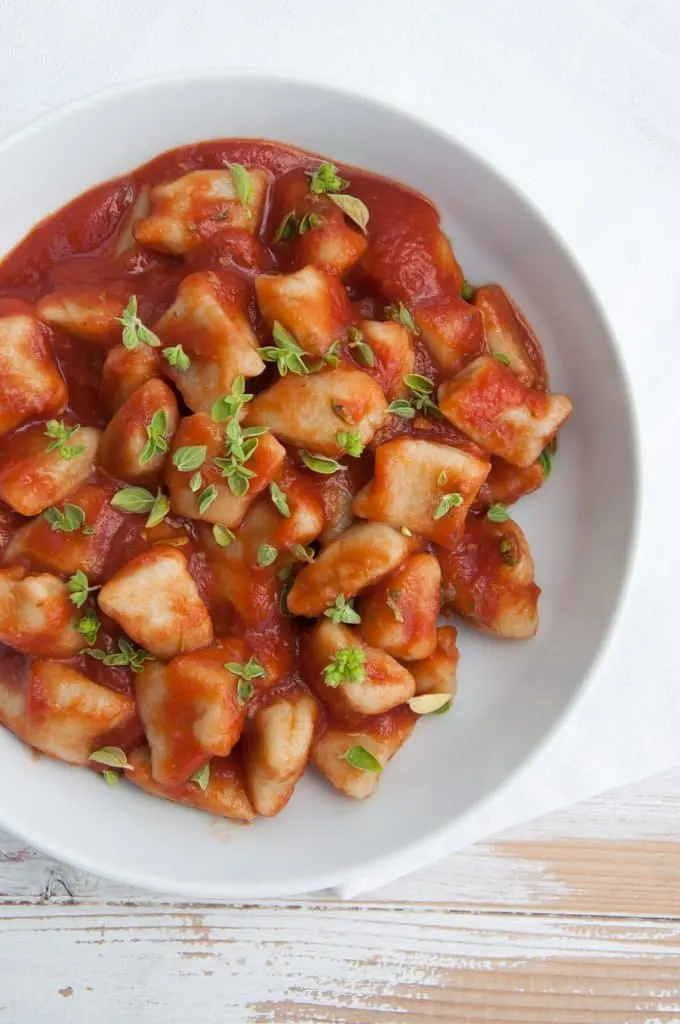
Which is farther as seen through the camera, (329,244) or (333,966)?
(333,966)

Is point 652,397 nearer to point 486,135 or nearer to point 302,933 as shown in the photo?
point 486,135

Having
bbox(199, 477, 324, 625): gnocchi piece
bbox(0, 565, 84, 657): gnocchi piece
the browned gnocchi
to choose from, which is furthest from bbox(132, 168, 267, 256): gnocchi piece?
bbox(0, 565, 84, 657): gnocchi piece

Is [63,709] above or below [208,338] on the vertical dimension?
below

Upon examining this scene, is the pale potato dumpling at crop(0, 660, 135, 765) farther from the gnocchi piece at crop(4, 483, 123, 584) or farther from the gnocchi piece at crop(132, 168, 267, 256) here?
the gnocchi piece at crop(132, 168, 267, 256)

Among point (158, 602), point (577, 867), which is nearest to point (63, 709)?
point (158, 602)

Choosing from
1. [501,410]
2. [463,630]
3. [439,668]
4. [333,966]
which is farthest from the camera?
[333,966]

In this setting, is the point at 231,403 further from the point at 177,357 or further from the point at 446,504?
the point at 446,504
